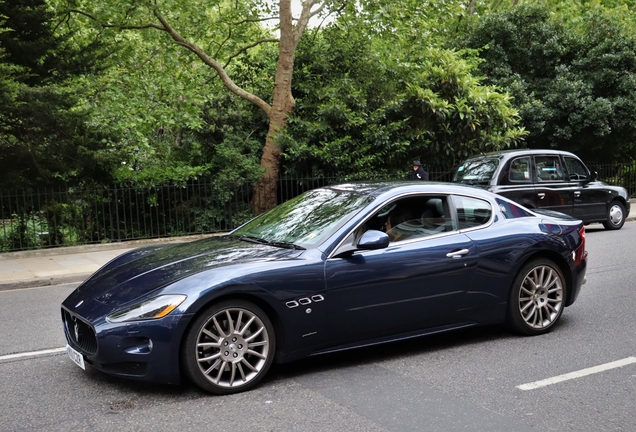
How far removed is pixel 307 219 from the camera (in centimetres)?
560

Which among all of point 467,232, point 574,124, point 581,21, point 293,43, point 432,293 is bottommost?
point 432,293

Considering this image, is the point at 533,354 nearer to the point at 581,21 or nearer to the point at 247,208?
the point at 247,208

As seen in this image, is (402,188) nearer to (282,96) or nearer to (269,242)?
(269,242)

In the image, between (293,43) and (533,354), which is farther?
(293,43)

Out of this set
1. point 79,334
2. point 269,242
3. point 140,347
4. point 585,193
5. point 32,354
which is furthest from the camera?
point 585,193

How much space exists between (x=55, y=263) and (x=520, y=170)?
9426 mm

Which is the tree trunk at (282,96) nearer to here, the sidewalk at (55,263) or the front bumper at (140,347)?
the sidewalk at (55,263)

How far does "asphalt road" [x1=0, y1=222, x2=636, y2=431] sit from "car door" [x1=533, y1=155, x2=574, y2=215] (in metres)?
7.67

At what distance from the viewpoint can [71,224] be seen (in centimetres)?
1419

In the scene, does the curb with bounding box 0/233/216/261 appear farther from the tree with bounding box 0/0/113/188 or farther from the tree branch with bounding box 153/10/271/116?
the tree branch with bounding box 153/10/271/116

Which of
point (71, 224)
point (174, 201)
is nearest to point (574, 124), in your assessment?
point (174, 201)

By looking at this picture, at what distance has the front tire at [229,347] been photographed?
4.48m

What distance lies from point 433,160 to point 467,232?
13.3 m

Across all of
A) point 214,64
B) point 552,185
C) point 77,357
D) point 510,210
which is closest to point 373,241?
point 510,210
